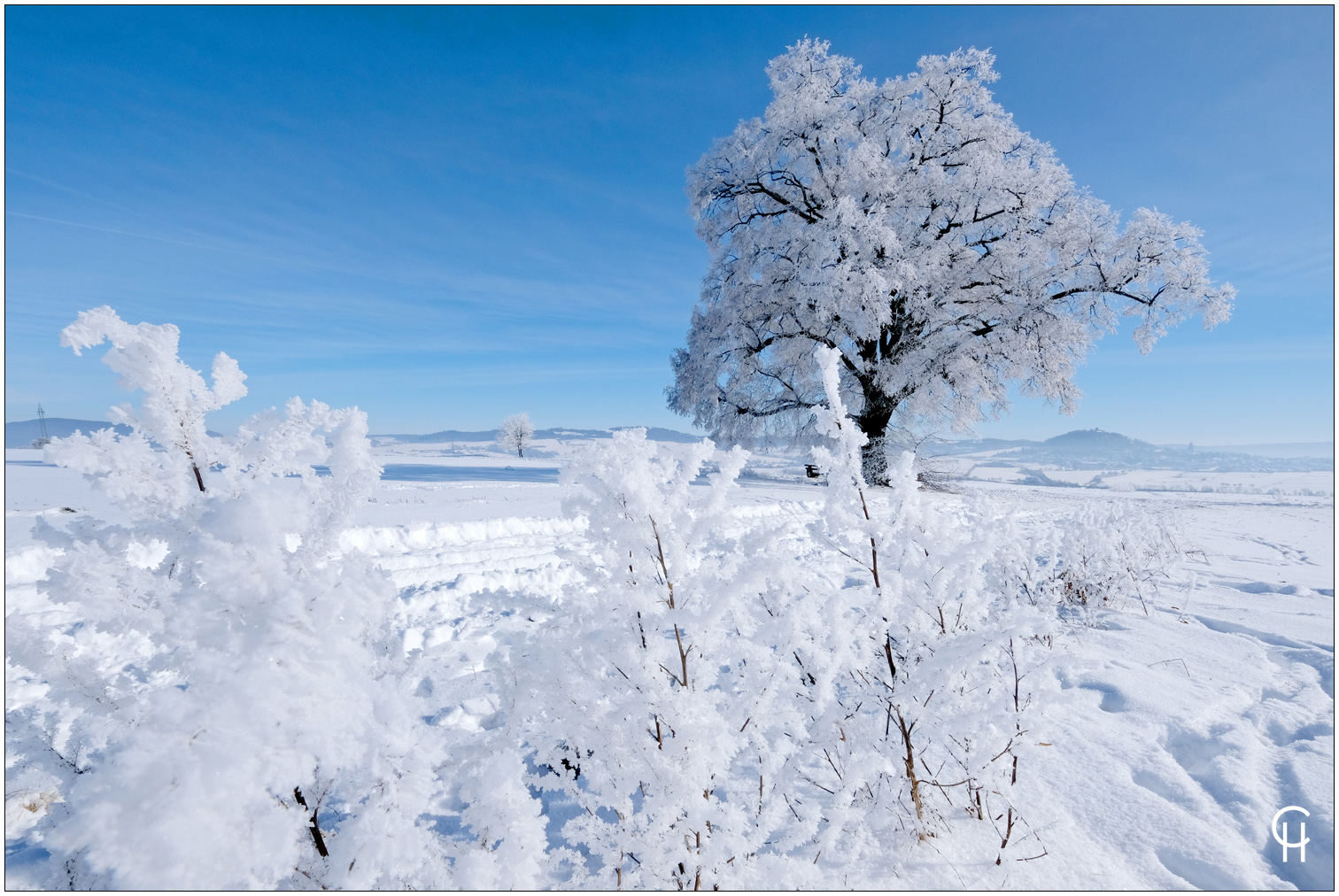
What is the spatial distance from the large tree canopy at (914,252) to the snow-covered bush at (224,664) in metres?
9.59

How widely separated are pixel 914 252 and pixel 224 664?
11.6m

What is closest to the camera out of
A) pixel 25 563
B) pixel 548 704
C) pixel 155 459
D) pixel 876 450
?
pixel 155 459

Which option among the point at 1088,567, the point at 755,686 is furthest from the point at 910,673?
the point at 1088,567

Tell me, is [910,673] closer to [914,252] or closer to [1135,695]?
[1135,695]

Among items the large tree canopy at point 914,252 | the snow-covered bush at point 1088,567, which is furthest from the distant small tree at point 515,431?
the snow-covered bush at point 1088,567

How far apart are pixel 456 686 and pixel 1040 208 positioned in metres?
12.7

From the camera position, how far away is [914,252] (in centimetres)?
1040

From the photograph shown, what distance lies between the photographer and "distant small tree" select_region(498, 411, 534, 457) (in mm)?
42594

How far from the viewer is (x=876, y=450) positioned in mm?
11688

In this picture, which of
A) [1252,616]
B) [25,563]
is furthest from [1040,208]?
[25,563]

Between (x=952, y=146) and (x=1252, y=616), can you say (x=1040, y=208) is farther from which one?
(x=1252, y=616)
